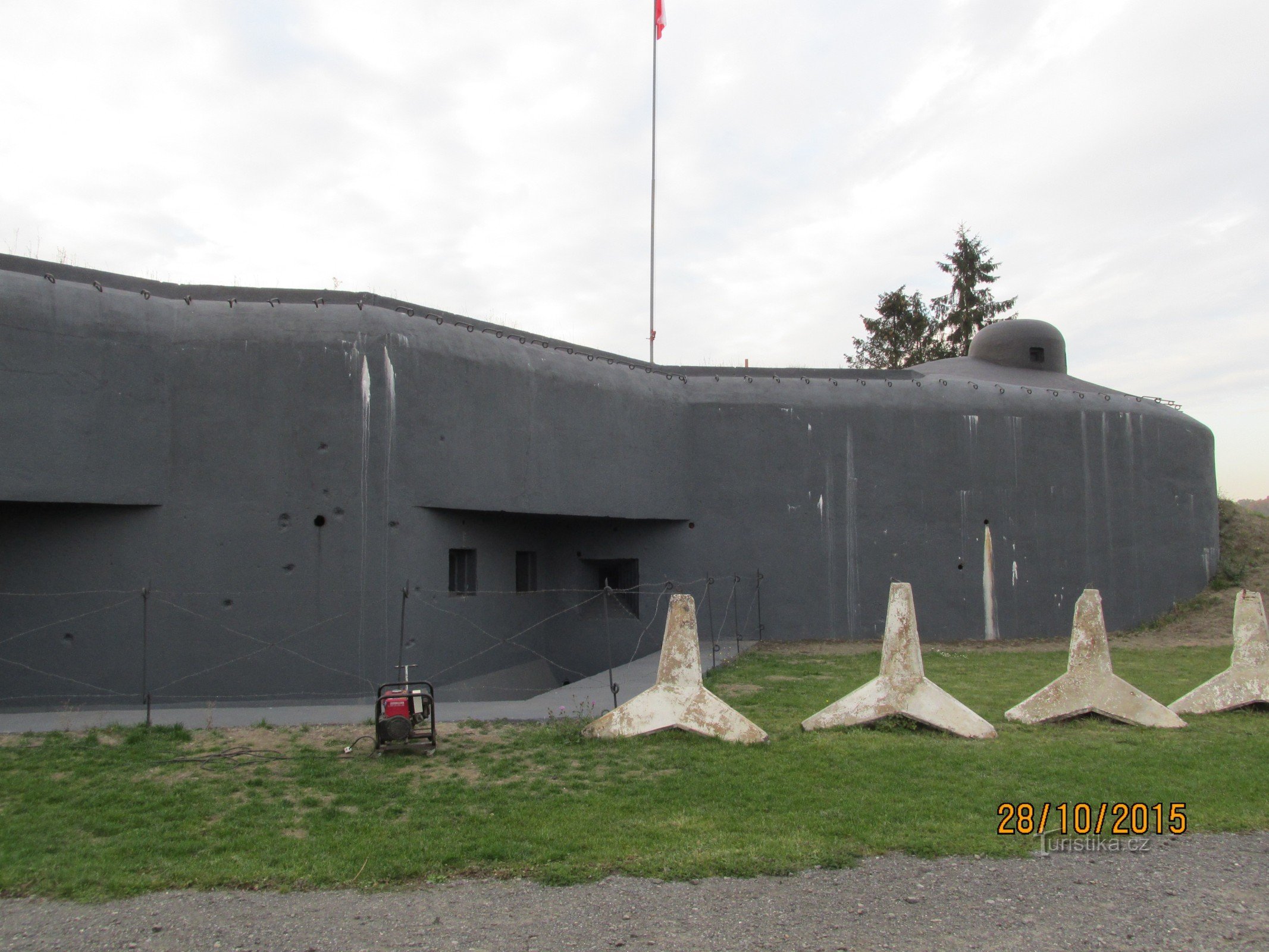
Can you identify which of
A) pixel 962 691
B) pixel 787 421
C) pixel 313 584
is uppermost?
pixel 787 421

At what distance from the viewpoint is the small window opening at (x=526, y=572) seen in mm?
14664

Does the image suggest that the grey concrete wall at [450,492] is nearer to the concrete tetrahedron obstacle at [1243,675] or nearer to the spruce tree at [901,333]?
the concrete tetrahedron obstacle at [1243,675]

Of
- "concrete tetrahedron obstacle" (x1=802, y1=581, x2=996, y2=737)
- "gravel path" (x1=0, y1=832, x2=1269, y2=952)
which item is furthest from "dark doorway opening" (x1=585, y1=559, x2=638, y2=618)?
"gravel path" (x1=0, y1=832, x2=1269, y2=952)

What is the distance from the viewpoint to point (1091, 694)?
28.2 feet

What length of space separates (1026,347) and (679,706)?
50.6ft

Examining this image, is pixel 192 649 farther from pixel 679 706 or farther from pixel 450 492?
pixel 679 706

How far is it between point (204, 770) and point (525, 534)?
7.81 metres

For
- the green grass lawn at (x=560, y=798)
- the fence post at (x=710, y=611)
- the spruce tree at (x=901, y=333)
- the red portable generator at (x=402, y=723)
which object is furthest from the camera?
the spruce tree at (x=901, y=333)

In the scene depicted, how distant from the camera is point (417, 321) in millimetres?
11906

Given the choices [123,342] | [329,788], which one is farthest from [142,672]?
[329,788]

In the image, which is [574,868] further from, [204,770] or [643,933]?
[204,770]

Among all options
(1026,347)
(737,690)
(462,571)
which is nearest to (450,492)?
(462,571)

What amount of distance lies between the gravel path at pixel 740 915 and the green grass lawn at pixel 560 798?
0.22 m
